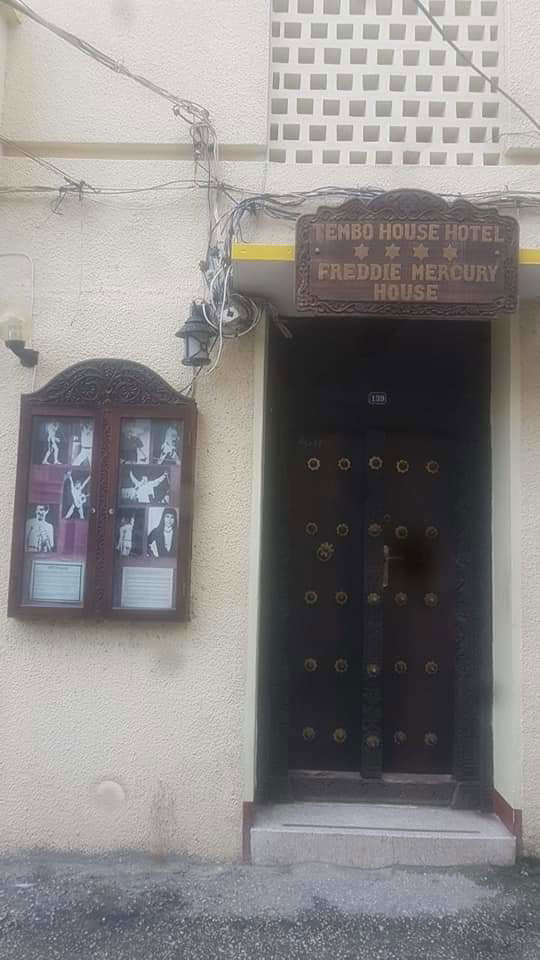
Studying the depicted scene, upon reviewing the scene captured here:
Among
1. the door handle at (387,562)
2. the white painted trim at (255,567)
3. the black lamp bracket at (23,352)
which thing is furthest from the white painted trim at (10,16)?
the door handle at (387,562)

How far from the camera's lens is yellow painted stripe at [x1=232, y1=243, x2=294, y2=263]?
3.49 m

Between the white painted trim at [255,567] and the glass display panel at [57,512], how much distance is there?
91 centimetres

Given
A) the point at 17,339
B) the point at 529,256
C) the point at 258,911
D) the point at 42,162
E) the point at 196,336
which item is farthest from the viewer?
the point at 42,162

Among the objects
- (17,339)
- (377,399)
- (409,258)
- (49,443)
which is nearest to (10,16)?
(17,339)

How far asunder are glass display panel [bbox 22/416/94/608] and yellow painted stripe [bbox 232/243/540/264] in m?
1.25

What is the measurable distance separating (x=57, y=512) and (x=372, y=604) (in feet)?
6.35

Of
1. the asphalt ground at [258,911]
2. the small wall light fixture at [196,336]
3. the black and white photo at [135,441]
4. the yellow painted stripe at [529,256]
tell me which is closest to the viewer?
the asphalt ground at [258,911]

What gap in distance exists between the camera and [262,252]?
3.51 m

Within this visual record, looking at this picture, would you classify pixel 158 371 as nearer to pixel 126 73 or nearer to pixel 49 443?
pixel 49 443

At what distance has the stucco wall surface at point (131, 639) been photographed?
3734 mm

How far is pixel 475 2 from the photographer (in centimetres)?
417

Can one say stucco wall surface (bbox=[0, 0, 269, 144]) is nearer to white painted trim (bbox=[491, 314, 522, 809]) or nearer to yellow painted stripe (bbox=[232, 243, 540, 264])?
yellow painted stripe (bbox=[232, 243, 540, 264])

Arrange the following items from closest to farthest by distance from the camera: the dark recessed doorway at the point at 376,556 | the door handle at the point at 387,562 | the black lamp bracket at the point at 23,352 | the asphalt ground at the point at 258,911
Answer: the asphalt ground at the point at 258,911, the black lamp bracket at the point at 23,352, the dark recessed doorway at the point at 376,556, the door handle at the point at 387,562

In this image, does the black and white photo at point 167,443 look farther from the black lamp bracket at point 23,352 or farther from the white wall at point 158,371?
the black lamp bracket at point 23,352
